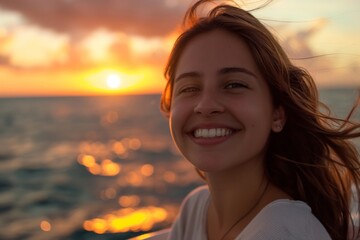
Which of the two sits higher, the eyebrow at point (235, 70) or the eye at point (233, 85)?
the eyebrow at point (235, 70)

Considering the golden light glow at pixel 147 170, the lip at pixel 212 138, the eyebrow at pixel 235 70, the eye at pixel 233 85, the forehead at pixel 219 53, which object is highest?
the golden light glow at pixel 147 170

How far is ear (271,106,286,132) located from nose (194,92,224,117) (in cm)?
34

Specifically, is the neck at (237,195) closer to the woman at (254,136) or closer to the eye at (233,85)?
the woman at (254,136)

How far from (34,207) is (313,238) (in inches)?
351

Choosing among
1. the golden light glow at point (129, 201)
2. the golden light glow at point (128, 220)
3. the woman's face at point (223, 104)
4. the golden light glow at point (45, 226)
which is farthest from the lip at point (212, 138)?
the golden light glow at point (129, 201)

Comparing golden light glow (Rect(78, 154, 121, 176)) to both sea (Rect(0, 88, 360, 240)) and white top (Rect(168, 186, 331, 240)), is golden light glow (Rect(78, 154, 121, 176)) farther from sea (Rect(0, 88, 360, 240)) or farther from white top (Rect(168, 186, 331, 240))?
white top (Rect(168, 186, 331, 240))

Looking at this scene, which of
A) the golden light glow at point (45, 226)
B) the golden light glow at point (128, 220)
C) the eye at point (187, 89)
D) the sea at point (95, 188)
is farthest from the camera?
the golden light glow at point (45, 226)

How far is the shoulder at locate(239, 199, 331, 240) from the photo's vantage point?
5.45 feet

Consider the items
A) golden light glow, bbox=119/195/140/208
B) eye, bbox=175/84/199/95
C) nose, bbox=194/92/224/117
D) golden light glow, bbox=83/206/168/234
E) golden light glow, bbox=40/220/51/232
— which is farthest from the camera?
golden light glow, bbox=119/195/140/208

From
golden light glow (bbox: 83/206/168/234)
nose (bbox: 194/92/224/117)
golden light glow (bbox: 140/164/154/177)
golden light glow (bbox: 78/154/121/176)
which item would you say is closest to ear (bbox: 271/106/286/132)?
nose (bbox: 194/92/224/117)

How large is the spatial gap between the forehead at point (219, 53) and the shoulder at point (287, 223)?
0.59m

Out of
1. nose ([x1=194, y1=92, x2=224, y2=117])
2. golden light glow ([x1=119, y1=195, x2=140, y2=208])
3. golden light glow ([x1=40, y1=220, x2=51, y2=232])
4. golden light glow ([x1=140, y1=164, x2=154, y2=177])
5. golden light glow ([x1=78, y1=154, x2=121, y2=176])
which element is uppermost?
golden light glow ([x1=78, y1=154, x2=121, y2=176])

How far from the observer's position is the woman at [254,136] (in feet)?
6.06

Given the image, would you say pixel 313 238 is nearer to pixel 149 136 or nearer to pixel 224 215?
pixel 224 215
